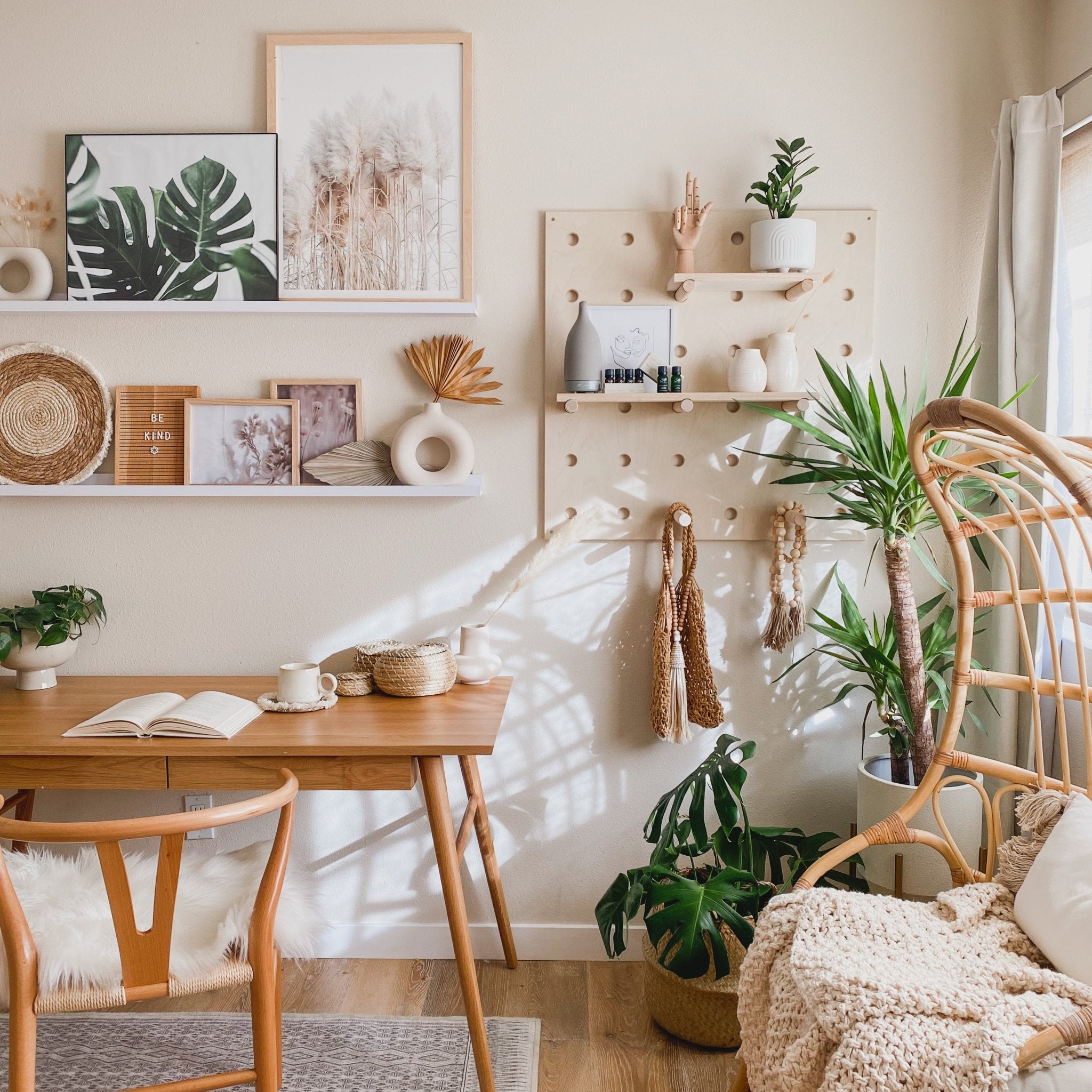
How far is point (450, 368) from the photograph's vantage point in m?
2.26

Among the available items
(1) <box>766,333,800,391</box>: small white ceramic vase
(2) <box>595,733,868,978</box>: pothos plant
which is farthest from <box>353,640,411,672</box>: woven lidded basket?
(1) <box>766,333,800,391</box>: small white ceramic vase

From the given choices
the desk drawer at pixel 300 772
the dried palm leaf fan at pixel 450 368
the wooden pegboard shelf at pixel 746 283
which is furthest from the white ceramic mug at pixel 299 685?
the wooden pegboard shelf at pixel 746 283

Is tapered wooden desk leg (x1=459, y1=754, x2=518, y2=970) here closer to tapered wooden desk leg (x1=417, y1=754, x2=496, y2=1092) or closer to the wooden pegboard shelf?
tapered wooden desk leg (x1=417, y1=754, x2=496, y2=1092)

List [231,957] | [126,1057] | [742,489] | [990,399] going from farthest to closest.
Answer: [742,489]
[990,399]
[126,1057]
[231,957]

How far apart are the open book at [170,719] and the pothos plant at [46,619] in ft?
0.97

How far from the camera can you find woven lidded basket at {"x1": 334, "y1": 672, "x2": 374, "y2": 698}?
2174 mm

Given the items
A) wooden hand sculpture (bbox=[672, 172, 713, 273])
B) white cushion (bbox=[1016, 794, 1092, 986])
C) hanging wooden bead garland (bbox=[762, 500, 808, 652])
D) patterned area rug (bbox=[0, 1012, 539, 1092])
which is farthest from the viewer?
hanging wooden bead garland (bbox=[762, 500, 808, 652])

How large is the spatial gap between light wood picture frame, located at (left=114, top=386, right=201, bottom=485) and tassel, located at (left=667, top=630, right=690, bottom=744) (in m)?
1.30

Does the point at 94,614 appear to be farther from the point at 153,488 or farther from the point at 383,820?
the point at 383,820

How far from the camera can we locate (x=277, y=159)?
225cm

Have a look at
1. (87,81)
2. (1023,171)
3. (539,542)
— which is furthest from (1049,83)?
(87,81)

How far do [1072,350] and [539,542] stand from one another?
1294 mm

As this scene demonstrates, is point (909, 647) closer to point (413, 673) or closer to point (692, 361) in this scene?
point (692, 361)

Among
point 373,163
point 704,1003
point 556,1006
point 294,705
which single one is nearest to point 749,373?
point 373,163
